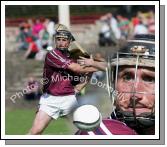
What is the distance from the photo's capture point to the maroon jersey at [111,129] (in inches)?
197

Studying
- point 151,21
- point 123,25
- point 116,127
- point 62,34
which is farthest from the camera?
point 123,25

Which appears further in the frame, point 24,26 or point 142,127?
point 24,26

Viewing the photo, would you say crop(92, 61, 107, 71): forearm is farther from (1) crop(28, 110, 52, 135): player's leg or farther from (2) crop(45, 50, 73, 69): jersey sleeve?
(1) crop(28, 110, 52, 135): player's leg

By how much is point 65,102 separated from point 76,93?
13cm

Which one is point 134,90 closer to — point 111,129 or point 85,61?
point 111,129

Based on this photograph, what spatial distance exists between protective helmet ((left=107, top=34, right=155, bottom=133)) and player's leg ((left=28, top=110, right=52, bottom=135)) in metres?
0.78

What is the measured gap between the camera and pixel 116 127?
16.6 feet

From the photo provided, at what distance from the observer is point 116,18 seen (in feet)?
45.1

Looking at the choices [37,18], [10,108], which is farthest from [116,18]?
[10,108]

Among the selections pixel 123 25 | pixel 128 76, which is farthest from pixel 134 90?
pixel 123 25

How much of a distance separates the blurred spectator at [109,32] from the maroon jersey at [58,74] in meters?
6.05

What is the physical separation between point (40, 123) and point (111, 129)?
1.14 m

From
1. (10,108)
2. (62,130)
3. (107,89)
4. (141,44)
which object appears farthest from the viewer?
(10,108)

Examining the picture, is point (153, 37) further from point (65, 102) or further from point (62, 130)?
point (62, 130)
